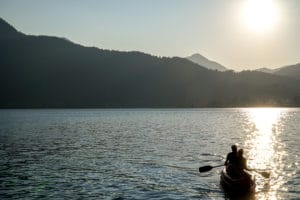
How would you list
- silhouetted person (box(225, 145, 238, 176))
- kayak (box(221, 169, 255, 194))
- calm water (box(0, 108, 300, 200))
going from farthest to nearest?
silhouetted person (box(225, 145, 238, 176)), calm water (box(0, 108, 300, 200)), kayak (box(221, 169, 255, 194))

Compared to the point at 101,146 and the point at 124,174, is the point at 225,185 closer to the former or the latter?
the point at 124,174

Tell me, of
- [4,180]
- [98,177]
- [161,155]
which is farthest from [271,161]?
[4,180]

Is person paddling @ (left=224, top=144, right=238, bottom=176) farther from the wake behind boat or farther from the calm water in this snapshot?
the calm water

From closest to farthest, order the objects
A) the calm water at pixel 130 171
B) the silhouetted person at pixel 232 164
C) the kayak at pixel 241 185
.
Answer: the kayak at pixel 241 185 → the calm water at pixel 130 171 → the silhouetted person at pixel 232 164

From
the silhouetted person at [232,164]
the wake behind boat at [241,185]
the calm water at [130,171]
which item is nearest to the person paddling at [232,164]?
the silhouetted person at [232,164]

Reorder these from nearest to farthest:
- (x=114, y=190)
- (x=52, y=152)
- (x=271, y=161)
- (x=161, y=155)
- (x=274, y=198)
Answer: (x=274, y=198)
(x=114, y=190)
(x=271, y=161)
(x=161, y=155)
(x=52, y=152)

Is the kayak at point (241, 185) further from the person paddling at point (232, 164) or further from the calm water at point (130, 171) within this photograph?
the person paddling at point (232, 164)

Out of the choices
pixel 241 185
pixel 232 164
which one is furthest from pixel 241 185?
pixel 232 164

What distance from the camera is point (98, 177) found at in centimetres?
3850

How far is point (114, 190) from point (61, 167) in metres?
13.5

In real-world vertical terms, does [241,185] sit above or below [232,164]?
below

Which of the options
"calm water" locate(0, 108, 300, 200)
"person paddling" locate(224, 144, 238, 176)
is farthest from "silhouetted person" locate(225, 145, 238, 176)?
"calm water" locate(0, 108, 300, 200)

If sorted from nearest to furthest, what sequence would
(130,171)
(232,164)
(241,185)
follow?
(241,185)
(232,164)
(130,171)

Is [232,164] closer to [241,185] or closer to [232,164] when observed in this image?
[232,164]
